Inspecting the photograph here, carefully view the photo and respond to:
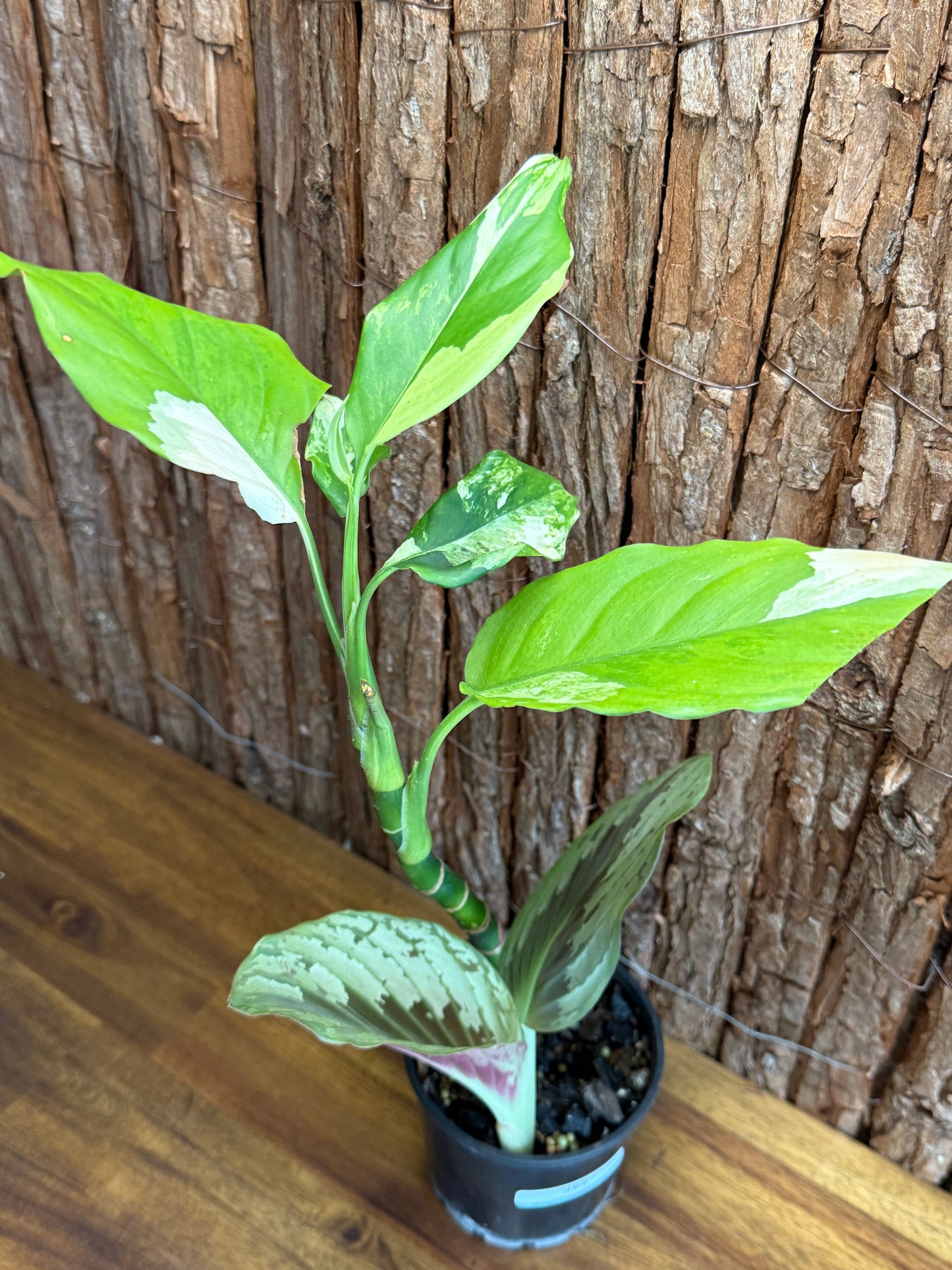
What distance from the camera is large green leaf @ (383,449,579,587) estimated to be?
72 centimetres

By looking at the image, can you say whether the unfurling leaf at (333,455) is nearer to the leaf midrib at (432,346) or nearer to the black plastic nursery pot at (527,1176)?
the leaf midrib at (432,346)

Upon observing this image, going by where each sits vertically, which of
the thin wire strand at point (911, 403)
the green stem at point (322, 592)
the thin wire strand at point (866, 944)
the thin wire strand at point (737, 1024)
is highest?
the thin wire strand at point (911, 403)

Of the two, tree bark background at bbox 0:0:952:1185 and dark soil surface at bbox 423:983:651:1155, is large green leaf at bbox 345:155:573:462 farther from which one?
dark soil surface at bbox 423:983:651:1155

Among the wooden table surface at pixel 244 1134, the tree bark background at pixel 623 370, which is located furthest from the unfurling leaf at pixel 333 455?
the wooden table surface at pixel 244 1134

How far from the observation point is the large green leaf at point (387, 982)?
2.54 ft

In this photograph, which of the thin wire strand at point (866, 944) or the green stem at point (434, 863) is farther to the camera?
the thin wire strand at point (866, 944)

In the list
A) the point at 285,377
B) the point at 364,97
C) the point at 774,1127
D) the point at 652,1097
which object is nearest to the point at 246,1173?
the point at 652,1097

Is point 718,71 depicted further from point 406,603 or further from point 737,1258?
point 737,1258

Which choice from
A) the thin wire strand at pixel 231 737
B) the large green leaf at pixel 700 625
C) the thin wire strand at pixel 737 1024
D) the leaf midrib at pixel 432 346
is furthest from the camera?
the thin wire strand at pixel 231 737

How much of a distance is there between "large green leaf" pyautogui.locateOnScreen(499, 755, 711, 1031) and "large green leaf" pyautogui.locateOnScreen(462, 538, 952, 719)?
273 millimetres

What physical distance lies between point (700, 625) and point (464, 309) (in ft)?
0.84

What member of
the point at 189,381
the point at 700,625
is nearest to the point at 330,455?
the point at 189,381

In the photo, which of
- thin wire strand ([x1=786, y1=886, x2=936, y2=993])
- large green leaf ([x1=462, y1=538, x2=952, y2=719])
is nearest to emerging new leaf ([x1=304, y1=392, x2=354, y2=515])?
large green leaf ([x1=462, y1=538, x2=952, y2=719])

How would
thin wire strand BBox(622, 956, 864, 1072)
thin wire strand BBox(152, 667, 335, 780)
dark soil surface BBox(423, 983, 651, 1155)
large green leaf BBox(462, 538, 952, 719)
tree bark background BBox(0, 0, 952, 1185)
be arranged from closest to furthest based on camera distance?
large green leaf BBox(462, 538, 952, 719) → tree bark background BBox(0, 0, 952, 1185) → dark soil surface BBox(423, 983, 651, 1155) → thin wire strand BBox(622, 956, 864, 1072) → thin wire strand BBox(152, 667, 335, 780)
